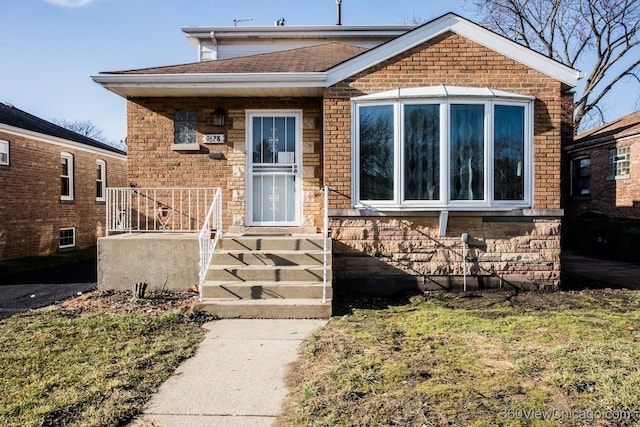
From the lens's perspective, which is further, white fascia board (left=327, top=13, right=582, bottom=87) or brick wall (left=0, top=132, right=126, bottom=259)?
brick wall (left=0, top=132, right=126, bottom=259)

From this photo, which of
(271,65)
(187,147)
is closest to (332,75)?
(271,65)

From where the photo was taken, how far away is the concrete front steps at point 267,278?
5492 millimetres

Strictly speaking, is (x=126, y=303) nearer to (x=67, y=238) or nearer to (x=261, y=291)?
(x=261, y=291)

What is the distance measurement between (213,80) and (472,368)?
584cm

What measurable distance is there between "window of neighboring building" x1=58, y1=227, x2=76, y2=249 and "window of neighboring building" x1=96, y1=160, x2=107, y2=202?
1989 millimetres

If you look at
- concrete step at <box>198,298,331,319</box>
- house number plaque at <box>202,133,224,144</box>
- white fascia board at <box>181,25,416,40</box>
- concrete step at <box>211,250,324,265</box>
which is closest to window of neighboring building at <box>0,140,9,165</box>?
white fascia board at <box>181,25,416,40</box>

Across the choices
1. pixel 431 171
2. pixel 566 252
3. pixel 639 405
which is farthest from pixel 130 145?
pixel 566 252

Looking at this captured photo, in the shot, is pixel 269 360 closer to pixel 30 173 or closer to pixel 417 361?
→ pixel 417 361

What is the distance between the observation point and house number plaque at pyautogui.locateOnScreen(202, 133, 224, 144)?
25.5 feet

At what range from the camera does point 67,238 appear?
14.1m

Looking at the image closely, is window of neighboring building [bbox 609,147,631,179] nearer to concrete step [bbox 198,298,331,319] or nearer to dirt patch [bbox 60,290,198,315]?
concrete step [bbox 198,298,331,319]

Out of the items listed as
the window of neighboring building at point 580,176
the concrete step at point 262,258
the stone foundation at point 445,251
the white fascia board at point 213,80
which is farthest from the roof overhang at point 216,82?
the window of neighboring building at point 580,176

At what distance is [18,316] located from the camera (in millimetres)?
5645

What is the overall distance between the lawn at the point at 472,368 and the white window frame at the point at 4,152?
11196 millimetres
